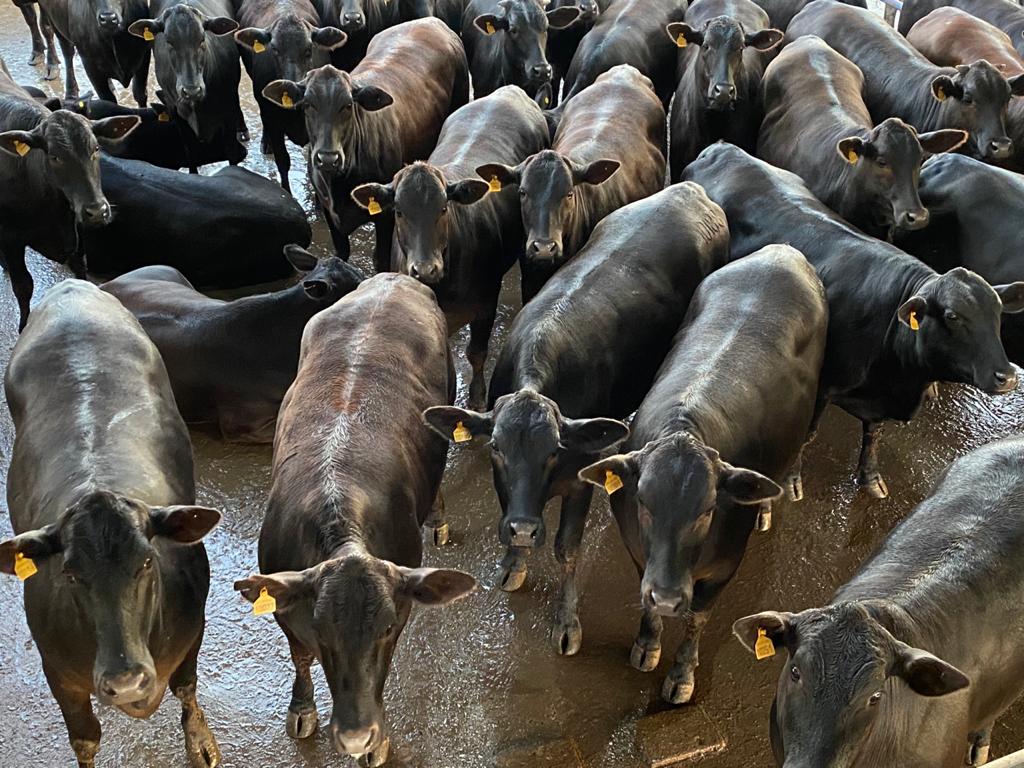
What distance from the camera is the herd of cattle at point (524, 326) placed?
11.4ft

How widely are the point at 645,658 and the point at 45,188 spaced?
491 cm

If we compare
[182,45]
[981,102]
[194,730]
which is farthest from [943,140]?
[194,730]

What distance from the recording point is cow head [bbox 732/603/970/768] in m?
3.01

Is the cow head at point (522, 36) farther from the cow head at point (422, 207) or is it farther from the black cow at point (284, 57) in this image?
the cow head at point (422, 207)

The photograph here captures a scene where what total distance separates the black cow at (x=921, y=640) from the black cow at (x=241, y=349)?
344 cm

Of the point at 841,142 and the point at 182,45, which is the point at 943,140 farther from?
the point at 182,45

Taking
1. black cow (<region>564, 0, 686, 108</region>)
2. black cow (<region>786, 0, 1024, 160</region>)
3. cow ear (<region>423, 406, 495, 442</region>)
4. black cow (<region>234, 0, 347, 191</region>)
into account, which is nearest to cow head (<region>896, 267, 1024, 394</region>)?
cow ear (<region>423, 406, 495, 442</region>)

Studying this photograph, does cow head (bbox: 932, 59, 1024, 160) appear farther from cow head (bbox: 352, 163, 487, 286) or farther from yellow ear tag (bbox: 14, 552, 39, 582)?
yellow ear tag (bbox: 14, 552, 39, 582)

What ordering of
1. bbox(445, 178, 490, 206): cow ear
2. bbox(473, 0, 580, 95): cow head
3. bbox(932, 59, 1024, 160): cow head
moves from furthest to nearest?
1. bbox(473, 0, 580, 95): cow head
2. bbox(932, 59, 1024, 160): cow head
3. bbox(445, 178, 490, 206): cow ear

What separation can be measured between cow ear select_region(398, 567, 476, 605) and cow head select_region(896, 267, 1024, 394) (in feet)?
9.91

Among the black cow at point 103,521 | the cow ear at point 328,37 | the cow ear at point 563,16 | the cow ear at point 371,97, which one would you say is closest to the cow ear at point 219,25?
the cow ear at point 328,37

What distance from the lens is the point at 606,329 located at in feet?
16.9

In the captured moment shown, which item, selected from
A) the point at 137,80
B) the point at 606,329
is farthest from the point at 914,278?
the point at 137,80

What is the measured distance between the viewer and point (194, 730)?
4.20 meters
